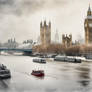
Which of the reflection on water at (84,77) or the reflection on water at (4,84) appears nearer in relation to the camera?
the reflection on water at (4,84)

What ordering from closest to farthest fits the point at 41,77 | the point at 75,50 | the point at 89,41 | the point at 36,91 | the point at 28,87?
the point at 36,91
the point at 28,87
the point at 41,77
the point at 75,50
the point at 89,41

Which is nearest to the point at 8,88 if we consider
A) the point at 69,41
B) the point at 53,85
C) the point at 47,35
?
the point at 53,85

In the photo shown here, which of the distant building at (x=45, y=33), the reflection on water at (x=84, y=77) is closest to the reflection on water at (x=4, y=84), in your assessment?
the reflection on water at (x=84, y=77)

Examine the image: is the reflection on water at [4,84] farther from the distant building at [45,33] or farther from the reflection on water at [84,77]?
the distant building at [45,33]

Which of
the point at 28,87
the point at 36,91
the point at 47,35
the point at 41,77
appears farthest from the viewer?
the point at 47,35

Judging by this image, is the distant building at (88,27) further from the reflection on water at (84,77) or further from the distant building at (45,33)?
the reflection on water at (84,77)

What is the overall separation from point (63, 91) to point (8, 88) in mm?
2637

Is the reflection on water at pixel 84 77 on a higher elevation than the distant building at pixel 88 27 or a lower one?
lower

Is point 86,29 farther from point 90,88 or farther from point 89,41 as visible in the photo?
point 90,88

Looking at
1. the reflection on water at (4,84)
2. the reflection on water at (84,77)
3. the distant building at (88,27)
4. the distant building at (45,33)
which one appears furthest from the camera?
the distant building at (45,33)

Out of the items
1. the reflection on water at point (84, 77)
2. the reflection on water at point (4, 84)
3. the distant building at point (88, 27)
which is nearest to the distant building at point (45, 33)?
the distant building at point (88, 27)

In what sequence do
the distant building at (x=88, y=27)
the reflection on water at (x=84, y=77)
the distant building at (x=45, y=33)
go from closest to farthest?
the reflection on water at (x=84, y=77), the distant building at (x=88, y=27), the distant building at (x=45, y=33)

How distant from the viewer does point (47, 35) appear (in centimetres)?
6297

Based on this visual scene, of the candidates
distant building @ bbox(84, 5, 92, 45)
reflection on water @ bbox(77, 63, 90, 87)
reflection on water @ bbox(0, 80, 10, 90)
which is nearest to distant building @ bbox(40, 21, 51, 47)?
distant building @ bbox(84, 5, 92, 45)
